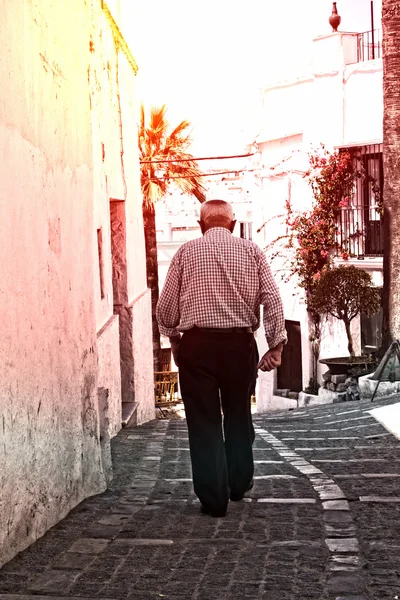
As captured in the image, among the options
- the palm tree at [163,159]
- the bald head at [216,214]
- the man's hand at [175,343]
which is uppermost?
the palm tree at [163,159]

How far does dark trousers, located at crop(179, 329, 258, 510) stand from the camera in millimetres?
6656

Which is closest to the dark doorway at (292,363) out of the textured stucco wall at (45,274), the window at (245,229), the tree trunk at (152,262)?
the tree trunk at (152,262)

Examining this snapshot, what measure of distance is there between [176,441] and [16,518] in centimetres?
622

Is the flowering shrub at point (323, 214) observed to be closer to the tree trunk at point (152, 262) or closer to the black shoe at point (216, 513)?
the tree trunk at point (152, 262)

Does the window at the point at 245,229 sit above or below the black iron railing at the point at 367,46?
below

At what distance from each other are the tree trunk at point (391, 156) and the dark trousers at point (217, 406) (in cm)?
1221

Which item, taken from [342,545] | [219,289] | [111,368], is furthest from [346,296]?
[342,545]

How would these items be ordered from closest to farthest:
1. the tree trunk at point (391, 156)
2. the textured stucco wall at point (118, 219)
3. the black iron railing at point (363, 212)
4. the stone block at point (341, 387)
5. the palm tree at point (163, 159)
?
the textured stucco wall at point (118, 219)
the tree trunk at point (391, 156)
the stone block at point (341, 387)
the black iron railing at point (363, 212)
the palm tree at point (163, 159)

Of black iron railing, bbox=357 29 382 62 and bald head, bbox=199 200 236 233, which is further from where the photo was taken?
black iron railing, bbox=357 29 382 62

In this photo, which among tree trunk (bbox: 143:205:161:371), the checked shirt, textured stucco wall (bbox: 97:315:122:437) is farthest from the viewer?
tree trunk (bbox: 143:205:161:371)

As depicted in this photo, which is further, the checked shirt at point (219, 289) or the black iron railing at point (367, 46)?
the black iron railing at point (367, 46)

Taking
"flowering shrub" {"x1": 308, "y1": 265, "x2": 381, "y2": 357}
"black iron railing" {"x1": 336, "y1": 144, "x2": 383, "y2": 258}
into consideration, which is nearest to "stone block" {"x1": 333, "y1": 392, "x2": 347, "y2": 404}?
"flowering shrub" {"x1": 308, "y1": 265, "x2": 381, "y2": 357}

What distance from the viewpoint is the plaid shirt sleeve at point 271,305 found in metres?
6.96

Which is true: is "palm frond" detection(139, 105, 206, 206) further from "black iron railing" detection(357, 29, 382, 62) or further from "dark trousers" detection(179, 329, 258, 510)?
"dark trousers" detection(179, 329, 258, 510)
